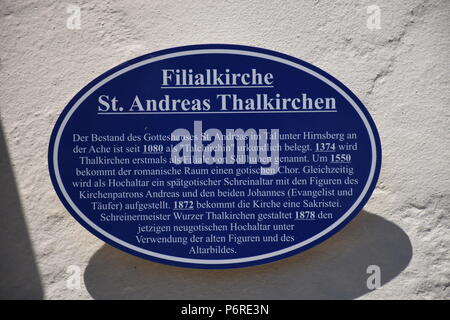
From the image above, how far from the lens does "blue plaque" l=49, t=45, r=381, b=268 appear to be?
288cm

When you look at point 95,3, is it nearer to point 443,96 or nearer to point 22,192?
point 22,192

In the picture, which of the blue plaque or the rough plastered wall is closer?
the blue plaque

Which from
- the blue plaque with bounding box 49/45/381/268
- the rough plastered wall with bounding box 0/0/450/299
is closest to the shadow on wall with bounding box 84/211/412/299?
the rough plastered wall with bounding box 0/0/450/299

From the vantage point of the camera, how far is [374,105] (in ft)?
9.79

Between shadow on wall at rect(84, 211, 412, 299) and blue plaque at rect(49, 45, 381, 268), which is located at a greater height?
blue plaque at rect(49, 45, 381, 268)

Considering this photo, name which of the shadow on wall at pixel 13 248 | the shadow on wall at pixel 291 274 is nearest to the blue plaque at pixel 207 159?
the shadow on wall at pixel 291 274

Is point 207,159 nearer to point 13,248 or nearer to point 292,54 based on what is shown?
point 292,54

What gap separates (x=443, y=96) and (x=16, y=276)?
2612mm

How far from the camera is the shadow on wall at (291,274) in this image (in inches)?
117

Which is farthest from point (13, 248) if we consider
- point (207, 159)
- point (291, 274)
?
point (291, 274)

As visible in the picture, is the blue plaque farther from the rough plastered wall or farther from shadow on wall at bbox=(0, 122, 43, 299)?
shadow on wall at bbox=(0, 122, 43, 299)

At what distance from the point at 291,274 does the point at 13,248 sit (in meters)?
1.57

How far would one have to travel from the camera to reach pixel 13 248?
118 inches

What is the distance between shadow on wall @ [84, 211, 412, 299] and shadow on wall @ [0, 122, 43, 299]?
1.08ft
